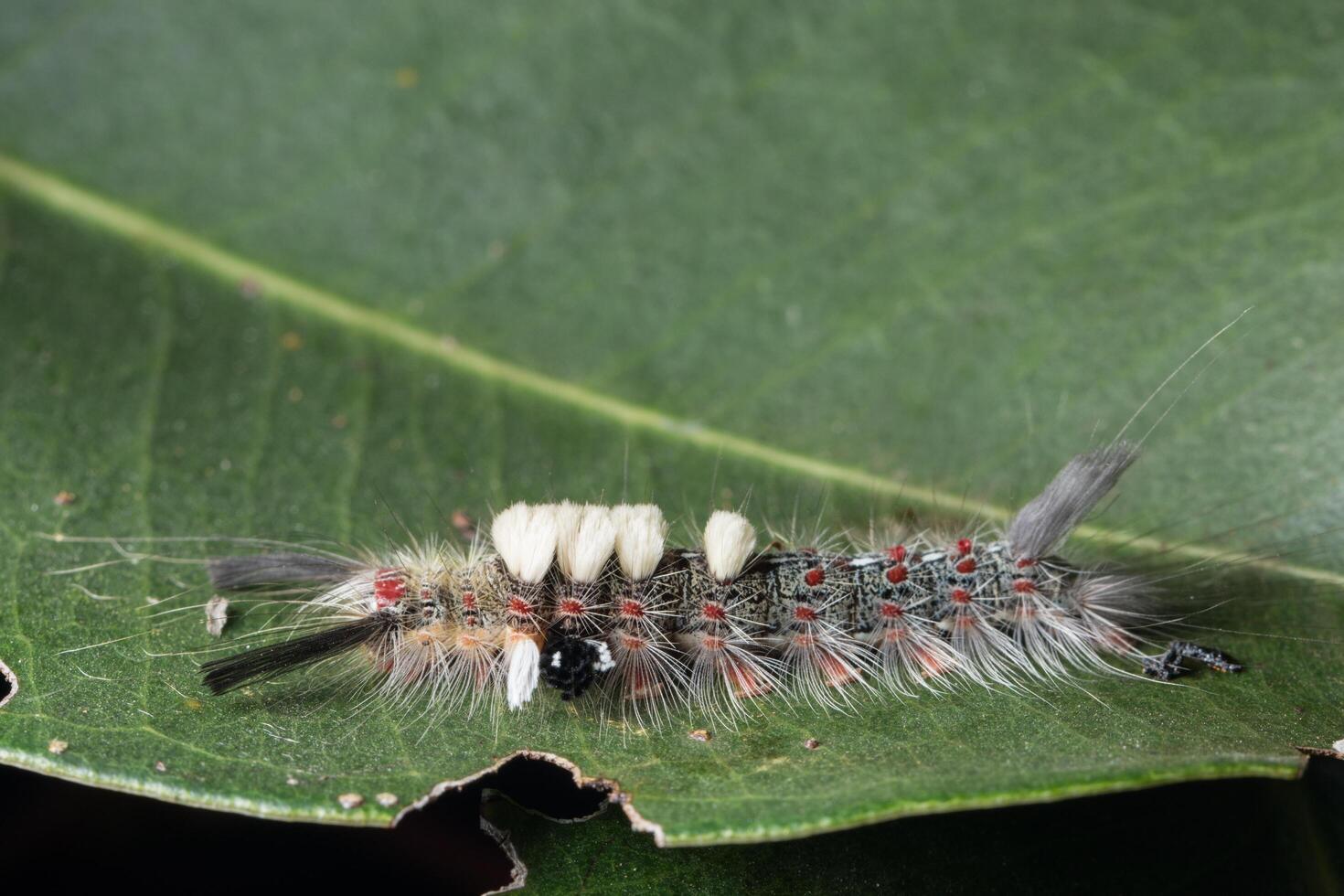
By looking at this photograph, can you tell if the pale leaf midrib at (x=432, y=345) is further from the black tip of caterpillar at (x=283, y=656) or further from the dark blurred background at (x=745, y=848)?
the black tip of caterpillar at (x=283, y=656)

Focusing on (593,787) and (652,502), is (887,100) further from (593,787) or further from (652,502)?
(593,787)

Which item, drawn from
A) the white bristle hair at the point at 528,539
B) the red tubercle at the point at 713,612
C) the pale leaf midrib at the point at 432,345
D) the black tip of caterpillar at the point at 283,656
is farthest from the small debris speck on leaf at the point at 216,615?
the red tubercle at the point at 713,612

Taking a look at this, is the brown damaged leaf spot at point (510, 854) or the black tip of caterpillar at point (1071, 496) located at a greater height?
the black tip of caterpillar at point (1071, 496)

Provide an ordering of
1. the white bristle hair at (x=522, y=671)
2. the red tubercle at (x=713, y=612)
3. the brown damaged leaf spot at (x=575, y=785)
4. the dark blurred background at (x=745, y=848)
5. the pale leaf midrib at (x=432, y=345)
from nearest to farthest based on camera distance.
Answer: the brown damaged leaf spot at (x=575, y=785)
the dark blurred background at (x=745, y=848)
the white bristle hair at (x=522, y=671)
the red tubercle at (x=713, y=612)
the pale leaf midrib at (x=432, y=345)

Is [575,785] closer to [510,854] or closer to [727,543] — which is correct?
[510,854]

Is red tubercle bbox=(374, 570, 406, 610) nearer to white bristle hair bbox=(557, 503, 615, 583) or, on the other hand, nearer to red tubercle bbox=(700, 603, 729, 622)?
white bristle hair bbox=(557, 503, 615, 583)

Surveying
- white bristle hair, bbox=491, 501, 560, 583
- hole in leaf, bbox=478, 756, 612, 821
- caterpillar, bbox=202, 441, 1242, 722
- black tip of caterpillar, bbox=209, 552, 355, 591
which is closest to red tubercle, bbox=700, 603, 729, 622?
caterpillar, bbox=202, 441, 1242, 722

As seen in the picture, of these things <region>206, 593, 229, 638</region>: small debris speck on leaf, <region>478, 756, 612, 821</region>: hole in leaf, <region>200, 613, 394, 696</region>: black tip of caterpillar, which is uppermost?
<region>206, 593, 229, 638</region>: small debris speck on leaf
